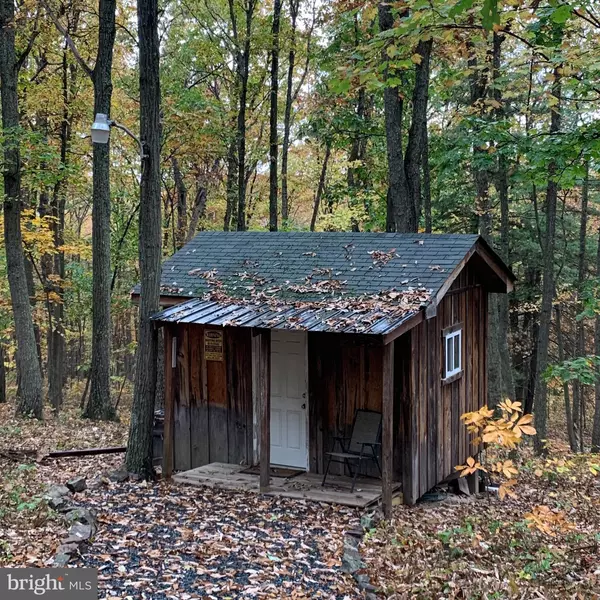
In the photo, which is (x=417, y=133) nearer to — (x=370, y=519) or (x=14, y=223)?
(x=14, y=223)

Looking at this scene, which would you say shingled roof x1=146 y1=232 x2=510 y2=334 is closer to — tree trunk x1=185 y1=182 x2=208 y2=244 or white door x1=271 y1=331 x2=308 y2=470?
white door x1=271 y1=331 x2=308 y2=470

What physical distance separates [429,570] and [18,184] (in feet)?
32.9

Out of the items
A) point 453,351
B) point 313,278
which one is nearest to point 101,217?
point 313,278

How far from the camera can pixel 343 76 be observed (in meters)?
7.03

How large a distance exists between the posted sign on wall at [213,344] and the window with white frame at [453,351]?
11.1 ft

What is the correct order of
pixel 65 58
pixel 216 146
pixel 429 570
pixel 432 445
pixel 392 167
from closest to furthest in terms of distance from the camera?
1. pixel 429 570
2. pixel 432 445
3. pixel 392 167
4. pixel 65 58
5. pixel 216 146

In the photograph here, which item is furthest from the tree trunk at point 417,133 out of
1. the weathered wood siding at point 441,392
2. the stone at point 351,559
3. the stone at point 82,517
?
the stone at point 82,517

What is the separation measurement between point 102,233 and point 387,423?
7407 millimetres

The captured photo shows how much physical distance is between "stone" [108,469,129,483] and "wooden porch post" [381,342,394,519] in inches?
135

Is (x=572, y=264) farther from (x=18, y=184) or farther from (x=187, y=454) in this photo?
(x=18, y=184)

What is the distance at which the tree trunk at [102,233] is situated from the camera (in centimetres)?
1140

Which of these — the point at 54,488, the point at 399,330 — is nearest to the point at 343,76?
the point at 399,330

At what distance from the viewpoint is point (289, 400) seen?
30.0 ft

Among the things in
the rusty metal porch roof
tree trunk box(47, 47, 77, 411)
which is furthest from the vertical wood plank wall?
tree trunk box(47, 47, 77, 411)
